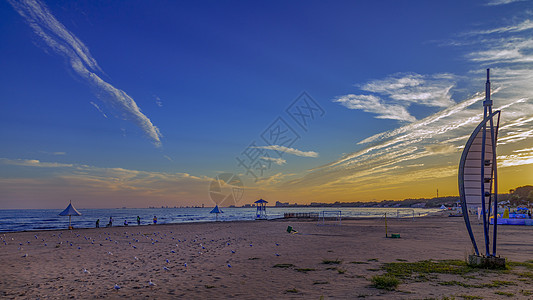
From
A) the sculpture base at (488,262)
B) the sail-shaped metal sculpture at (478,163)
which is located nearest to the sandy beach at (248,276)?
the sculpture base at (488,262)

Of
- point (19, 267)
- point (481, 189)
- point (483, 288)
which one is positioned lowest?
point (19, 267)

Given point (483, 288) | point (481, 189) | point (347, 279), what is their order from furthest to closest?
point (481, 189) < point (347, 279) < point (483, 288)

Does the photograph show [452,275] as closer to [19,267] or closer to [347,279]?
[347,279]

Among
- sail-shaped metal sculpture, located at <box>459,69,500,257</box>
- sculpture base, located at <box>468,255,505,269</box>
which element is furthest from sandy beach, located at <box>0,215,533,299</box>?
sail-shaped metal sculpture, located at <box>459,69,500,257</box>

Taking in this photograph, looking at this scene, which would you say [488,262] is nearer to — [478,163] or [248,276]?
[478,163]

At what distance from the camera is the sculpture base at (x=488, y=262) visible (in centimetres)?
1039

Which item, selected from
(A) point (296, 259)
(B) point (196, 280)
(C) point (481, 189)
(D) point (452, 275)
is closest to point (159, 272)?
(B) point (196, 280)

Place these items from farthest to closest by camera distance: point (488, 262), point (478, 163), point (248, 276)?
1. point (478, 163)
2. point (488, 262)
3. point (248, 276)

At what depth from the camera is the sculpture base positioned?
10.4 metres

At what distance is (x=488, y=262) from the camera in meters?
10.5

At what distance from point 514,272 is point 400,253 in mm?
4796

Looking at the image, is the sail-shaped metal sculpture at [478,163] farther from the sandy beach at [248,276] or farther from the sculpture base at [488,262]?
the sandy beach at [248,276]

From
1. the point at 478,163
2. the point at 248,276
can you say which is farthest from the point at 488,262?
the point at 248,276

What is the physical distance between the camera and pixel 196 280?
31.9 ft
